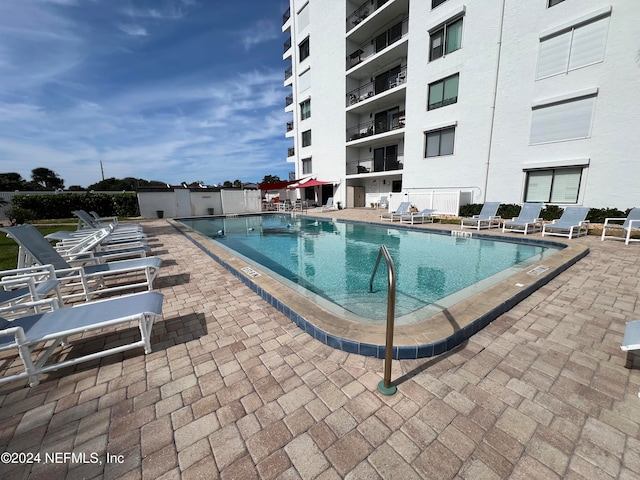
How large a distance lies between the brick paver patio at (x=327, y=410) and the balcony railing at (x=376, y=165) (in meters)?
17.3

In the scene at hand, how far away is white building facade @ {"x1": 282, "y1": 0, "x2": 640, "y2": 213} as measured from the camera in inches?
384

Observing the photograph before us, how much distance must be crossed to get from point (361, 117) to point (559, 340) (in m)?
22.2

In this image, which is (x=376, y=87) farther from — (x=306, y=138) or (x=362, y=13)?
(x=306, y=138)

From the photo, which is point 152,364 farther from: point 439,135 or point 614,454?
point 439,135

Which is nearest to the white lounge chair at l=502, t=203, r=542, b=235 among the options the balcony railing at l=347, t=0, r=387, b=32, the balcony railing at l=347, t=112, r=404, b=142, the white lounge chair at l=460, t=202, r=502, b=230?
the white lounge chair at l=460, t=202, r=502, b=230

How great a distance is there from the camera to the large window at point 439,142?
1465 cm

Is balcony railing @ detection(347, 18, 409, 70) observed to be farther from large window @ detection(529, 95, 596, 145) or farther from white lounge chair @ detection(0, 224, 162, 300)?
white lounge chair @ detection(0, 224, 162, 300)

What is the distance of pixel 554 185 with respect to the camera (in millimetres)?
11359

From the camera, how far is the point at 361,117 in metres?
21.8

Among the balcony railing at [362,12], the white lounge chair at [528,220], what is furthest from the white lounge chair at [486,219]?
the balcony railing at [362,12]

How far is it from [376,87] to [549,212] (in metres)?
14.7

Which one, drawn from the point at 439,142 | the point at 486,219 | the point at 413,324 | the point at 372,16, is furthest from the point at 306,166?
the point at 413,324

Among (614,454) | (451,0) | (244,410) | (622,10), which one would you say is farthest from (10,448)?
(451,0)

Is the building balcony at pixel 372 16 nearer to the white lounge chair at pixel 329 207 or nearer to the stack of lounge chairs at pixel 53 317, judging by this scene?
the white lounge chair at pixel 329 207
